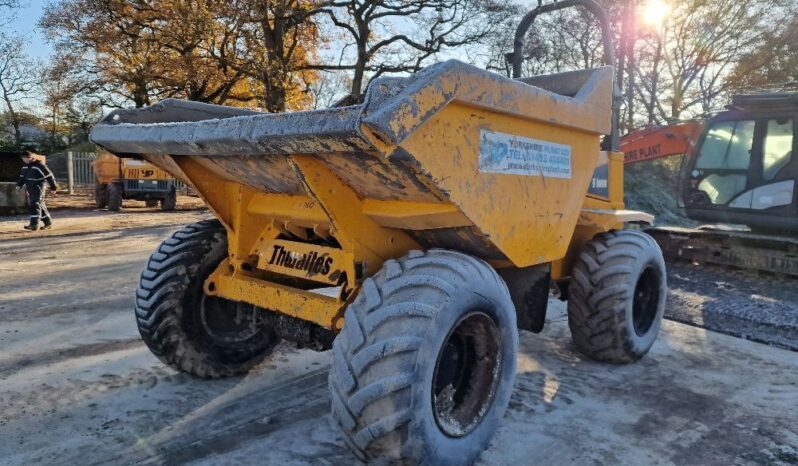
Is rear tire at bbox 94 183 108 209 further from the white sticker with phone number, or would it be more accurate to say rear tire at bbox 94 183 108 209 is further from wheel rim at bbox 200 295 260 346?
the white sticker with phone number

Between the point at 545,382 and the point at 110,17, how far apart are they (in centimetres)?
1924

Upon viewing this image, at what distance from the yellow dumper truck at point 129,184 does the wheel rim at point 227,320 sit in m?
14.2

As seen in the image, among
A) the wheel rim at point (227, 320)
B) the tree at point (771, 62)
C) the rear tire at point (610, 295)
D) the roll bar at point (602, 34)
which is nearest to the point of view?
the wheel rim at point (227, 320)

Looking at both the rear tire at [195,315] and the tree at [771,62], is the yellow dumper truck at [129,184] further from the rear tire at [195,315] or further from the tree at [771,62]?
the tree at [771,62]

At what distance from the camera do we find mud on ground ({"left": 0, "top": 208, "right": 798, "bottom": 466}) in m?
2.81

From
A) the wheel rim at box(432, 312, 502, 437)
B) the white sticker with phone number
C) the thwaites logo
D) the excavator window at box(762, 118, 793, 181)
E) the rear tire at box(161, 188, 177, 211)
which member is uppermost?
the excavator window at box(762, 118, 793, 181)

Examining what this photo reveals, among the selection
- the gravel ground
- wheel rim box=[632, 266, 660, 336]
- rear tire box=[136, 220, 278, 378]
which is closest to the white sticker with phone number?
wheel rim box=[632, 266, 660, 336]

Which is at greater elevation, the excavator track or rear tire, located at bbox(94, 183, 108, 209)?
rear tire, located at bbox(94, 183, 108, 209)

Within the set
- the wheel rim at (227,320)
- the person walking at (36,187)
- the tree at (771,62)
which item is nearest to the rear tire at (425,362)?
the wheel rim at (227,320)

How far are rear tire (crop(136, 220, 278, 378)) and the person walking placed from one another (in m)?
9.98

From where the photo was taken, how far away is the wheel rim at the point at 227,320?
3652 millimetres

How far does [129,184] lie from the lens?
663 inches

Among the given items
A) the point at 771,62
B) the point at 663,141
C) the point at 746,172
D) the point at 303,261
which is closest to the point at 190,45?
the point at 663,141

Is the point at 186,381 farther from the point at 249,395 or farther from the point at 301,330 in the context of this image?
the point at 301,330
